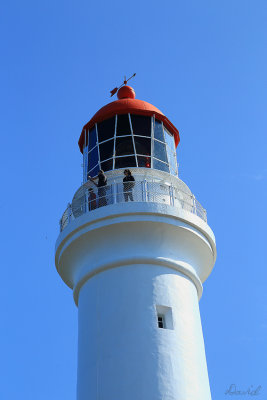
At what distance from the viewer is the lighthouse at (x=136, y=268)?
11.5 meters

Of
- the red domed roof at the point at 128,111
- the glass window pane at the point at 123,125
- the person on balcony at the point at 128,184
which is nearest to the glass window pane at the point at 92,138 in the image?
the red domed roof at the point at 128,111

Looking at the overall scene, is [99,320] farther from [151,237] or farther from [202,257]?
[202,257]

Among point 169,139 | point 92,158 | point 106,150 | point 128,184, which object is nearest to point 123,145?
point 106,150

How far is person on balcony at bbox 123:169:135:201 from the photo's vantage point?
1347 centimetres

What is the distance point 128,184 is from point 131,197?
1.12ft

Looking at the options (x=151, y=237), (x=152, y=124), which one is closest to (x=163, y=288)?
(x=151, y=237)

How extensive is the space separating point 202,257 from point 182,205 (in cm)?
127

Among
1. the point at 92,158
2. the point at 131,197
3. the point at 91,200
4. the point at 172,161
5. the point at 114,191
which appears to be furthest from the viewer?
the point at 172,161

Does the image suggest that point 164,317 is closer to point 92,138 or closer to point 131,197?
point 131,197

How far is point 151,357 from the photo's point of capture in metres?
11.5

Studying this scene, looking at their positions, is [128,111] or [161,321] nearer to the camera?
[161,321]

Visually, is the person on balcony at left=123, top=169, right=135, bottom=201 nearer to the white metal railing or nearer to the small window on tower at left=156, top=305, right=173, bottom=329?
the white metal railing

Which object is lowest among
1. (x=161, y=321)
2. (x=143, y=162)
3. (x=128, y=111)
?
(x=161, y=321)

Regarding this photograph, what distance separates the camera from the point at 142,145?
592 inches
